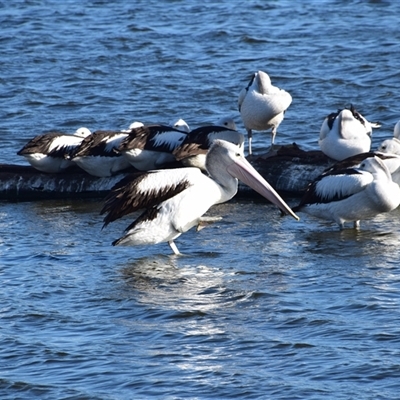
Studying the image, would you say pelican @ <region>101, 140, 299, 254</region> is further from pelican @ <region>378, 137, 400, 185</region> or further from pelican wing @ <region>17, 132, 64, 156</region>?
pelican wing @ <region>17, 132, 64, 156</region>

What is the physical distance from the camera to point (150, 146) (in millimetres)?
9391

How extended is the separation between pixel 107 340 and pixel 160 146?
3.76 metres

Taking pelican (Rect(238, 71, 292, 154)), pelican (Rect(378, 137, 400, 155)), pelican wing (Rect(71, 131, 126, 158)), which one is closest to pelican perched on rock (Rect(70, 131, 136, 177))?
pelican wing (Rect(71, 131, 126, 158))

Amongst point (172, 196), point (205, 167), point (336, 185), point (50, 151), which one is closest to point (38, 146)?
point (50, 151)

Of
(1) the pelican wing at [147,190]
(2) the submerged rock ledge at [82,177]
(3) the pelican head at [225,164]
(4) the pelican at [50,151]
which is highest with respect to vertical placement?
(3) the pelican head at [225,164]

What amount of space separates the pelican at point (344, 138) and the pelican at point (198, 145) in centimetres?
75

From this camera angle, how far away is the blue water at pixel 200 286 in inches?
210

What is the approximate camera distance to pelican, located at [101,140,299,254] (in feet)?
24.5

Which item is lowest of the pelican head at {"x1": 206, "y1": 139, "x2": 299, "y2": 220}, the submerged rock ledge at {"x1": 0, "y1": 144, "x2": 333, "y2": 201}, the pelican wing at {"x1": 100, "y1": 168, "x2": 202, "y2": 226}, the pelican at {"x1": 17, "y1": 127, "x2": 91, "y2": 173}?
the submerged rock ledge at {"x1": 0, "y1": 144, "x2": 333, "y2": 201}

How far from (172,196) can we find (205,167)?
47 cm

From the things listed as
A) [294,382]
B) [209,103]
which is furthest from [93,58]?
[294,382]

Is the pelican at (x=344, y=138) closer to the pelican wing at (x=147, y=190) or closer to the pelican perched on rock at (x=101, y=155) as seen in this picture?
the pelican perched on rock at (x=101, y=155)

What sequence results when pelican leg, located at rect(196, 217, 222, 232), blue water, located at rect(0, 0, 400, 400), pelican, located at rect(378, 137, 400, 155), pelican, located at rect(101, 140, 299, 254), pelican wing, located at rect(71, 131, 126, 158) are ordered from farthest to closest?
1. pelican wing, located at rect(71, 131, 126, 158)
2. pelican, located at rect(378, 137, 400, 155)
3. pelican leg, located at rect(196, 217, 222, 232)
4. pelican, located at rect(101, 140, 299, 254)
5. blue water, located at rect(0, 0, 400, 400)

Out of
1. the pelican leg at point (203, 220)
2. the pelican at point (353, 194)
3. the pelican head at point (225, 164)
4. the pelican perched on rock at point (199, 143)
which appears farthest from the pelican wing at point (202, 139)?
the pelican head at point (225, 164)
